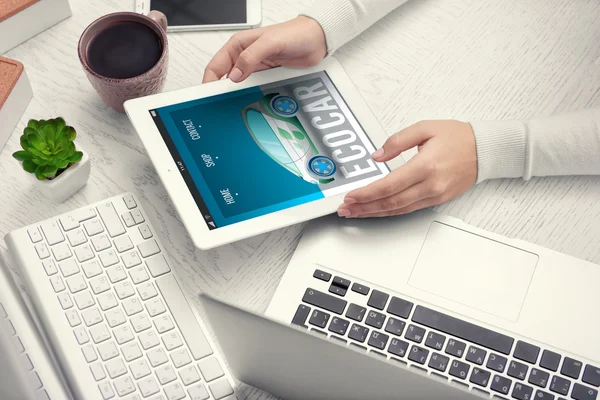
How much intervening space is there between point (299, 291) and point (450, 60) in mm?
393

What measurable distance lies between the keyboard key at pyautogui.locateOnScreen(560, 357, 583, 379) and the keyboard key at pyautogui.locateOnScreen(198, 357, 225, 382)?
351 millimetres

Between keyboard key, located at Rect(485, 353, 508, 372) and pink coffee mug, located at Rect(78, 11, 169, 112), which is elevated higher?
pink coffee mug, located at Rect(78, 11, 169, 112)

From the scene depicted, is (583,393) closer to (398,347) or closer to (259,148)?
(398,347)

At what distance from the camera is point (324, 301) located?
66 cm

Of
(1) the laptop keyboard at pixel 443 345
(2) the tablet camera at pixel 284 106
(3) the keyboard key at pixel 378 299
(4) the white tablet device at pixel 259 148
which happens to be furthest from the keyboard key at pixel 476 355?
(2) the tablet camera at pixel 284 106

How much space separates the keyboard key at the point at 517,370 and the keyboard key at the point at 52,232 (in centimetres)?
50

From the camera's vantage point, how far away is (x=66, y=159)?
2.20ft

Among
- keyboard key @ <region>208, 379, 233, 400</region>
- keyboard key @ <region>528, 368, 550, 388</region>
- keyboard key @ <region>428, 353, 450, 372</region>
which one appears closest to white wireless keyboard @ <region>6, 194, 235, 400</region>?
keyboard key @ <region>208, 379, 233, 400</region>

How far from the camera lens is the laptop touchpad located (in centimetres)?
66

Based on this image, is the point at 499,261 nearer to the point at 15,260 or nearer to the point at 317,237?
the point at 317,237

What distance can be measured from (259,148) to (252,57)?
11cm

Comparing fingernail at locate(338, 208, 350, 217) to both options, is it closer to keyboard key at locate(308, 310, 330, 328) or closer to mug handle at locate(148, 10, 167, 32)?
keyboard key at locate(308, 310, 330, 328)

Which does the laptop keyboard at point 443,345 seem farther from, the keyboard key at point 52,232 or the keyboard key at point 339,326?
the keyboard key at point 52,232

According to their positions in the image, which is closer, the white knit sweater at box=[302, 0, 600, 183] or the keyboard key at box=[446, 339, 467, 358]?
the keyboard key at box=[446, 339, 467, 358]
